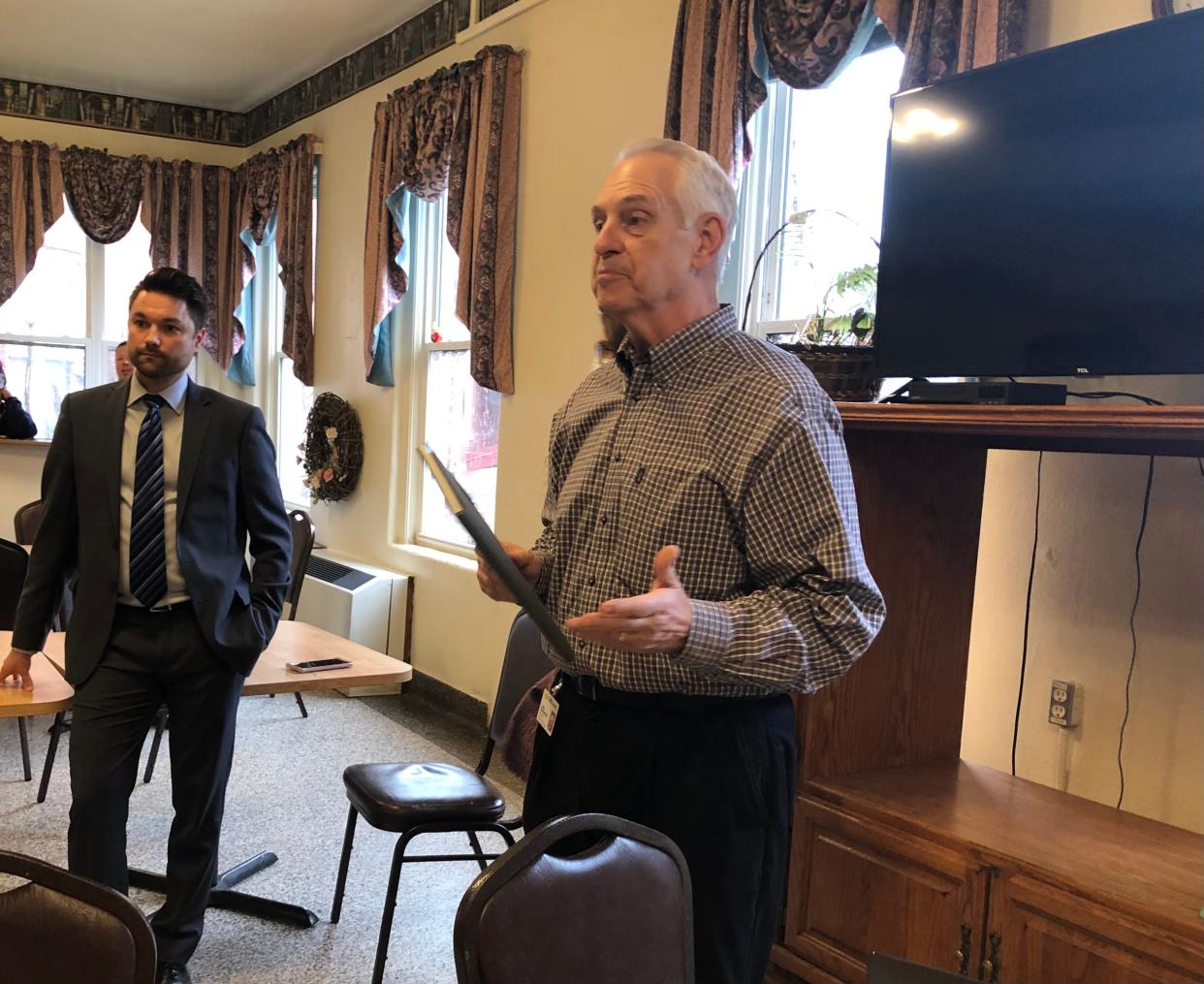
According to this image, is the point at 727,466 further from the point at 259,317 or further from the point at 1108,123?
the point at 259,317

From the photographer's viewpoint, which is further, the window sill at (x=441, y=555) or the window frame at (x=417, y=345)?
the window frame at (x=417, y=345)

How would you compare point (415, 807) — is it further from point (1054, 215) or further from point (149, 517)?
point (1054, 215)

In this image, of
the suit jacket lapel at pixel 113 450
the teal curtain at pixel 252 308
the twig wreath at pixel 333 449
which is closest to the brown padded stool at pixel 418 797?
the suit jacket lapel at pixel 113 450

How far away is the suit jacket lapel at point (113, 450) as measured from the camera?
2314 millimetres

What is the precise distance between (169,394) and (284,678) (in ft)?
2.26

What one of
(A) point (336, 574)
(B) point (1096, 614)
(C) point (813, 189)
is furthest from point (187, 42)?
(B) point (1096, 614)

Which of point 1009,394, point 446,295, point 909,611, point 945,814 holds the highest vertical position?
point 446,295

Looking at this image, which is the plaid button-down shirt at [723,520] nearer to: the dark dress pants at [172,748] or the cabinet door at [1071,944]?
the cabinet door at [1071,944]

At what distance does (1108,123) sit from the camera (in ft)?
6.12

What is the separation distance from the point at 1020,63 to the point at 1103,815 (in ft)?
4.70

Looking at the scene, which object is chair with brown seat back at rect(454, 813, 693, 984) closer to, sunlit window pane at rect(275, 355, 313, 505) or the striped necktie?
the striped necktie

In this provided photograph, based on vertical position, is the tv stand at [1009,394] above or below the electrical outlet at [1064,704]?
above

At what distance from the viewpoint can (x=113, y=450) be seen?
2.32 metres

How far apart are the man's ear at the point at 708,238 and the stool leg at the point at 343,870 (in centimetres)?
165
